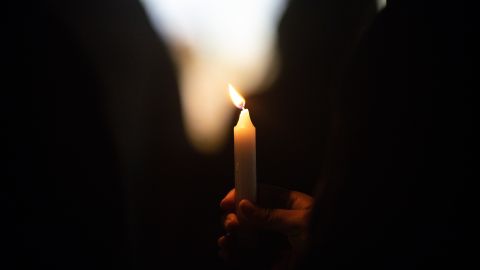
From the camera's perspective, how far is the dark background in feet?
1.95

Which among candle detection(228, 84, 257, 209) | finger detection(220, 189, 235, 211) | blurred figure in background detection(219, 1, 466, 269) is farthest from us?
finger detection(220, 189, 235, 211)

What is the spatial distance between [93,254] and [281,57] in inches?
19.0

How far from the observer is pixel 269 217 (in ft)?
1.93

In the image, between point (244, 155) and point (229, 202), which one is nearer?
point (244, 155)

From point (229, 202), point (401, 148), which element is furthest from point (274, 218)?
point (401, 148)

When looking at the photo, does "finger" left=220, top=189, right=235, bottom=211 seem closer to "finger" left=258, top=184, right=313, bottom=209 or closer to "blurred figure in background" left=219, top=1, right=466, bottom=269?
"finger" left=258, top=184, right=313, bottom=209

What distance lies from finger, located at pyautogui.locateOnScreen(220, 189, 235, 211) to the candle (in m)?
0.09

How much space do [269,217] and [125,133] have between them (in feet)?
0.95

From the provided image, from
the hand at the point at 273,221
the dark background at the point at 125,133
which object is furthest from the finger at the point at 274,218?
the dark background at the point at 125,133

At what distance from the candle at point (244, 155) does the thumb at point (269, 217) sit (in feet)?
0.05

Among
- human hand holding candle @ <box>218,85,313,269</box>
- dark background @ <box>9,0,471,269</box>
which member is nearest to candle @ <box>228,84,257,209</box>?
human hand holding candle @ <box>218,85,313,269</box>

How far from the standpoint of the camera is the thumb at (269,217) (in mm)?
569

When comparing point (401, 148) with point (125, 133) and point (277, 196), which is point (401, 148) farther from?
point (125, 133)

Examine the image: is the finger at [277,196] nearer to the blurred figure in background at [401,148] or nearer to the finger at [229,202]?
the finger at [229,202]
